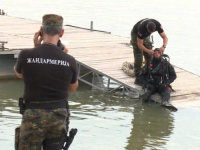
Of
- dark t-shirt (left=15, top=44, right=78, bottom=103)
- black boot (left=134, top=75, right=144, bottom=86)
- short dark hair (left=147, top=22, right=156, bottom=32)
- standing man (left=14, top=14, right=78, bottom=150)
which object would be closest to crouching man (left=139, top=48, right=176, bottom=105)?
black boot (left=134, top=75, right=144, bottom=86)

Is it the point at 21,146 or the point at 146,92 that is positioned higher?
the point at 21,146

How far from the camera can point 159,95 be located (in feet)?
35.7

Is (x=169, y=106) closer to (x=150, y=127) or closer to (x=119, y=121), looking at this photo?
(x=150, y=127)

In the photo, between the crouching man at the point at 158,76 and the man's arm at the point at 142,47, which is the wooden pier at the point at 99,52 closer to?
the crouching man at the point at 158,76

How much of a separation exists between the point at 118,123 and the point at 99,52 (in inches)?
145

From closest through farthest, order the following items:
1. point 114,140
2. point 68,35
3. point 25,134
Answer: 1. point 25,134
2. point 114,140
3. point 68,35

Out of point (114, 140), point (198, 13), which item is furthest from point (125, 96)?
point (198, 13)

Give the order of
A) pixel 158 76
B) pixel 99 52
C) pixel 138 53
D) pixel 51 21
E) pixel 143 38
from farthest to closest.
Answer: pixel 99 52, pixel 138 53, pixel 143 38, pixel 158 76, pixel 51 21

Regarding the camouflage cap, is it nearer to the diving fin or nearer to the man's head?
the man's head

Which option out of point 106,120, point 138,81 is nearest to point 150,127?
point 106,120

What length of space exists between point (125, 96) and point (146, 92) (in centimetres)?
106

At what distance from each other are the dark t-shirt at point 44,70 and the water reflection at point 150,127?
11.3ft

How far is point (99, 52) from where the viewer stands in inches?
523

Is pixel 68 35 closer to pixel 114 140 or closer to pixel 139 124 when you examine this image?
pixel 139 124
